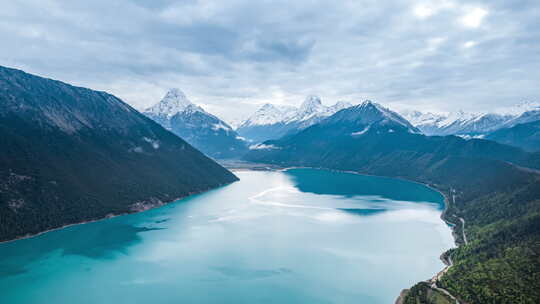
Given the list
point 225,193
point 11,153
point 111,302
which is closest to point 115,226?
point 11,153

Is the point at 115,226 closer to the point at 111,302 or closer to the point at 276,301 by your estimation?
the point at 111,302

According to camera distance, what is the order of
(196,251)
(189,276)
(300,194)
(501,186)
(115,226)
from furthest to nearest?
(300,194)
(501,186)
(115,226)
(196,251)
(189,276)

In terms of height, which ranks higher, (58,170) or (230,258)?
(58,170)

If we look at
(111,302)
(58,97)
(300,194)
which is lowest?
(111,302)

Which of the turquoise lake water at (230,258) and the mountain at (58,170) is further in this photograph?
the mountain at (58,170)

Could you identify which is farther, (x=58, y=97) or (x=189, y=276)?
(x=58, y=97)

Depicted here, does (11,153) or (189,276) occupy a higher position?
(11,153)
